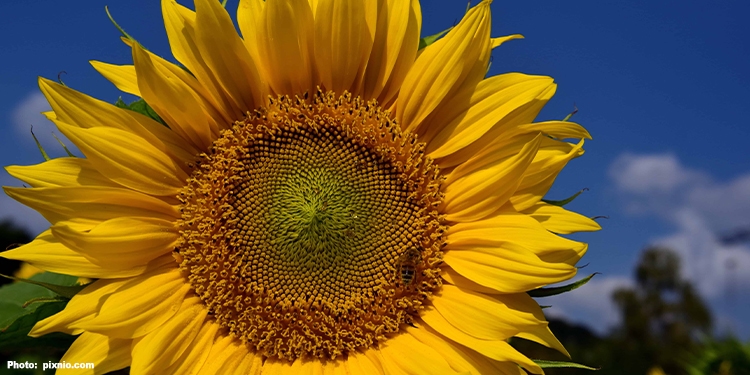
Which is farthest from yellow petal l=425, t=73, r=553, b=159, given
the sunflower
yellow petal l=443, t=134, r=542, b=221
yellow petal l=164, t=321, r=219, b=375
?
yellow petal l=164, t=321, r=219, b=375

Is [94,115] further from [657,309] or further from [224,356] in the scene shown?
[657,309]

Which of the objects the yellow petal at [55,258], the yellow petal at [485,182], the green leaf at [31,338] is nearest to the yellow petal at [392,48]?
the yellow petal at [485,182]

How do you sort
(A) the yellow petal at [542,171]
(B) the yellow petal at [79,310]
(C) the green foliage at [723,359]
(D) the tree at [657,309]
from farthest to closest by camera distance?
(D) the tree at [657,309] → (C) the green foliage at [723,359] → (A) the yellow petal at [542,171] → (B) the yellow petal at [79,310]

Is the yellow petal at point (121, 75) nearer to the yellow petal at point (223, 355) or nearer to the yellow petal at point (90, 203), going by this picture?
the yellow petal at point (90, 203)

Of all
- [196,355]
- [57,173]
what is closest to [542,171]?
[196,355]

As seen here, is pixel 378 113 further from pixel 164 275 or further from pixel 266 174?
pixel 164 275
